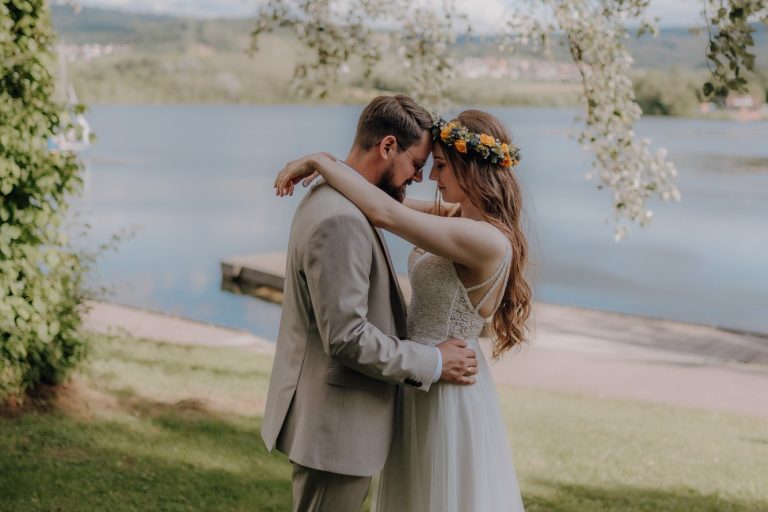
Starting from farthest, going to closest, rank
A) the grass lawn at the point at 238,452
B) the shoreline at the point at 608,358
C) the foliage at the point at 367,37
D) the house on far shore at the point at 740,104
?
1. the foliage at the point at 367,37
2. the shoreline at the point at 608,358
3. the grass lawn at the point at 238,452
4. the house on far shore at the point at 740,104

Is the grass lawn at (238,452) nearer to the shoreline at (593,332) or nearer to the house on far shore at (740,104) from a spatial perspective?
the house on far shore at (740,104)

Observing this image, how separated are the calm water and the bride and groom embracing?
0.35m

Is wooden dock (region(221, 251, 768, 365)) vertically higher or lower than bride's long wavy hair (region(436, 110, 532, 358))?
lower

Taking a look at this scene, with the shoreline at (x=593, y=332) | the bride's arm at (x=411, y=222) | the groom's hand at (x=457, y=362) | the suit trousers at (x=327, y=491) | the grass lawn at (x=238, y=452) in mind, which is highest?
the bride's arm at (x=411, y=222)

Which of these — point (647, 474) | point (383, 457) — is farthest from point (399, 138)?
point (647, 474)

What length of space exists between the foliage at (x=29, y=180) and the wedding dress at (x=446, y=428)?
9.48ft

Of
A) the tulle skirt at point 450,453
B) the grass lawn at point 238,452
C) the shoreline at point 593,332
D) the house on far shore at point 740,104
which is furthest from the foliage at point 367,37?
the tulle skirt at point 450,453

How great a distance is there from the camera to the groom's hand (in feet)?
9.72

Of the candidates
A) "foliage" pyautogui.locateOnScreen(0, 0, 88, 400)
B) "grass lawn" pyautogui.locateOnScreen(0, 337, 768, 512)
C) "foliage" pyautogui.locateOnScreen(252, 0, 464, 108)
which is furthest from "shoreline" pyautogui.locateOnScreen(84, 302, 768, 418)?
"foliage" pyautogui.locateOnScreen(252, 0, 464, 108)

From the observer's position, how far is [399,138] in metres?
2.86

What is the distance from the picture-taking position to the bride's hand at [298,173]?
293 cm

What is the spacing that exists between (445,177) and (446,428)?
32.8 inches

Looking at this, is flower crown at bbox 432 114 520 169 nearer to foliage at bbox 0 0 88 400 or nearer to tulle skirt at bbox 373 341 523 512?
tulle skirt at bbox 373 341 523 512

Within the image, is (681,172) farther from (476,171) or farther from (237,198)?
(476,171)
